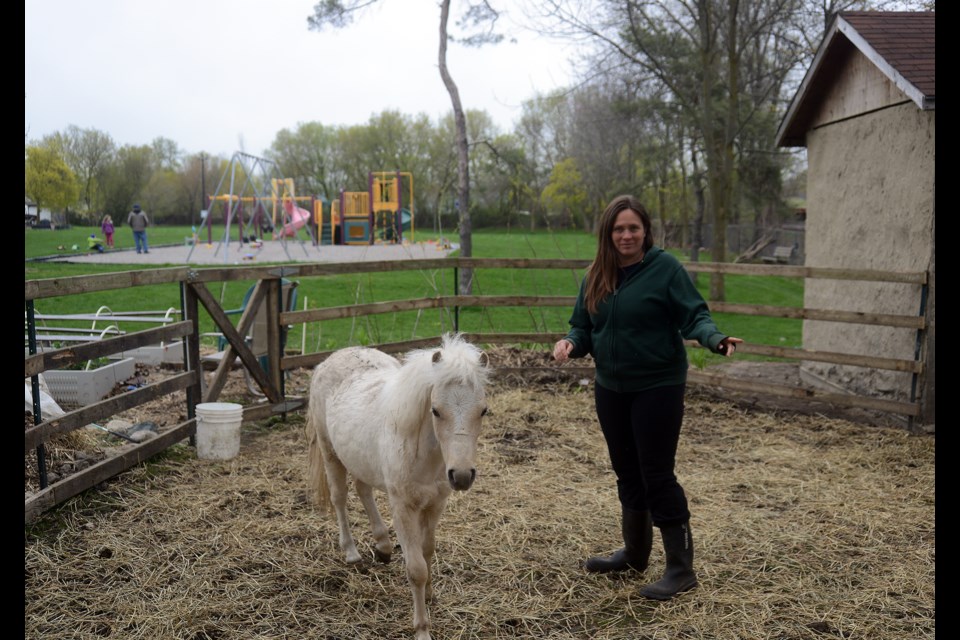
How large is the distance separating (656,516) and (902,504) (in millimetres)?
2191

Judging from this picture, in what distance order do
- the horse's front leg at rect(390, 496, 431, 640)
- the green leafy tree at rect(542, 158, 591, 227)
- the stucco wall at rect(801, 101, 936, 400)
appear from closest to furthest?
1. the horse's front leg at rect(390, 496, 431, 640)
2. the stucco wall at rect(801, 101, 936, 400)
3. the green leafy tree at rect(542, 158, 591, 227)

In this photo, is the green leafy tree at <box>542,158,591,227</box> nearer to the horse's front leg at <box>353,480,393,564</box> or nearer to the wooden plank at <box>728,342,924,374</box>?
the wooden plank at <box>728,342,924,374</box>

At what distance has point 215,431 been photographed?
5035mm

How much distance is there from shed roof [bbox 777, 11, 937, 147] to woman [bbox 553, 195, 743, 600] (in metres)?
3.97

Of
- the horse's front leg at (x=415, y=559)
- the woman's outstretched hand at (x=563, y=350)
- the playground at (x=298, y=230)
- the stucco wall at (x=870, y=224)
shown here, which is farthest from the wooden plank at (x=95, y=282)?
the playground at (x=298, y=230)

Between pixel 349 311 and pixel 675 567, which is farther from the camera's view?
pixel 349 311

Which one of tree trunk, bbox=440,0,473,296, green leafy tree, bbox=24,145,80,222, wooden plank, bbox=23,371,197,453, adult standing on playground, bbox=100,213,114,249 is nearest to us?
wooden plank, bbox=23,371,197,453

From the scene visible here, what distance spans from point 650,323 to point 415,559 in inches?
58.0

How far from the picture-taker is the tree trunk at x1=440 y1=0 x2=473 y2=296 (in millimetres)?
11773

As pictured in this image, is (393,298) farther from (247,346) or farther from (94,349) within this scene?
(94,349)

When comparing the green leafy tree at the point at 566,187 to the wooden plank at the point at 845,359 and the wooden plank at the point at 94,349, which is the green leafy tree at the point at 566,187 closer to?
the wooden plank at the point at 845,359

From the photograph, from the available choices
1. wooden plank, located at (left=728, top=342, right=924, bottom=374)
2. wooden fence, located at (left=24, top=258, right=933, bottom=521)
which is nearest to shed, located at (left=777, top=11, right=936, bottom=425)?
wooden plank, located at (left=728, top=342, right=924, bottom=374)

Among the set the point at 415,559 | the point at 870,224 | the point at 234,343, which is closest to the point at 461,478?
the point at 415,559

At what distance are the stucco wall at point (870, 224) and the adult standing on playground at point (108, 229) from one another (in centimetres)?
910
